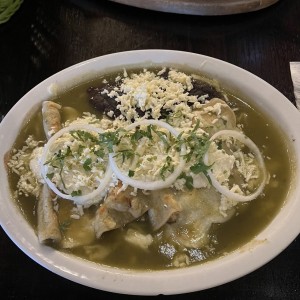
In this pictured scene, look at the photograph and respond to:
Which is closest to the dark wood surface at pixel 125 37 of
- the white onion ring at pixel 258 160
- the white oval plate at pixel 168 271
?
the white oval plate at pixel 168 271

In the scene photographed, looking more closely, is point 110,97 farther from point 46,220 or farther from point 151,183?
point 46,220

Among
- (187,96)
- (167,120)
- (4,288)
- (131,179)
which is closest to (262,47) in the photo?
(187,96)

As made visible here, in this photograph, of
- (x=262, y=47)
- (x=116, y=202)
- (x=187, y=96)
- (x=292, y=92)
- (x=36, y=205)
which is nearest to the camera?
(x=116, y=202)

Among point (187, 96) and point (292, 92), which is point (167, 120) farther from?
point (292, 92)

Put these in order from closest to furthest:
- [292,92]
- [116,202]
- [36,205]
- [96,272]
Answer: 1. [96,272]
2. [116,202]
3. [36,205]
4. [292,92]

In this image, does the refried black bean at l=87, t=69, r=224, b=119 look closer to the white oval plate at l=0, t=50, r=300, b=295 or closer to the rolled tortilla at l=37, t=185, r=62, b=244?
the white oval plate at l=0, t=50, r=300, b=295
